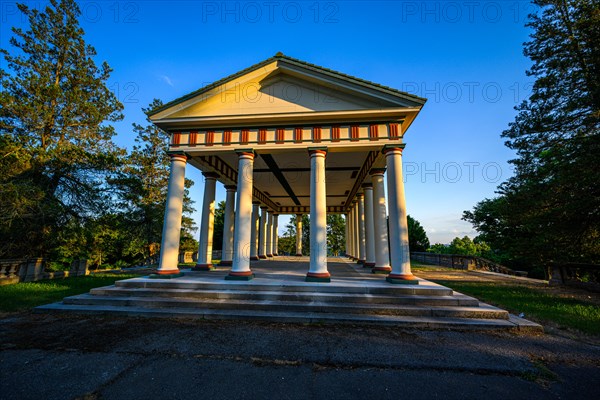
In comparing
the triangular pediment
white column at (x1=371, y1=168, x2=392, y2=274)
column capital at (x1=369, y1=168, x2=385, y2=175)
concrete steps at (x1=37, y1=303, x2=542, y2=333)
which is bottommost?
concrete steps at (x1=37, y1=303, x2=542, y2=333)

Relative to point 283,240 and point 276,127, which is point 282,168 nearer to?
point 276,127

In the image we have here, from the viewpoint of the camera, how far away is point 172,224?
29.7ft

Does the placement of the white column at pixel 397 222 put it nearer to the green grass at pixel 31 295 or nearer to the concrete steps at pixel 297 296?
the concrete steps at pixel 297 296

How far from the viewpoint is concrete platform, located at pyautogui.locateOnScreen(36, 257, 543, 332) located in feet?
19.3

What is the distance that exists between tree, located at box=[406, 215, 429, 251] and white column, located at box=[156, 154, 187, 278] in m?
37.0

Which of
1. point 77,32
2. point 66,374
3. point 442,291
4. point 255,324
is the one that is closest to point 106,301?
point 66,374

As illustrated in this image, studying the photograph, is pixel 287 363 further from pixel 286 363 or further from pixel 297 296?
pixel 297 296

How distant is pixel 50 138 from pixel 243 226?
47.2 ft

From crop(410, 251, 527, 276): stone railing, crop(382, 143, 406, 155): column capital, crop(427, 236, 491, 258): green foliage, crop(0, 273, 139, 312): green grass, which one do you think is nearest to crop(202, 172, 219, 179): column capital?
crop(0, 273, 139, 312): green grass

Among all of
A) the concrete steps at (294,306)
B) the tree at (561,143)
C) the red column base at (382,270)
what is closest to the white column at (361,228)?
the red column base at (382,270)

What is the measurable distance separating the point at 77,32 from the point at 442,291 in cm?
2415

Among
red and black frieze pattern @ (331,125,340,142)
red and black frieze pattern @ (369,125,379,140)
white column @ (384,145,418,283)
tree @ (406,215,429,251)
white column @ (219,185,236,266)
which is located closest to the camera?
white column @ (384,145,418,283)

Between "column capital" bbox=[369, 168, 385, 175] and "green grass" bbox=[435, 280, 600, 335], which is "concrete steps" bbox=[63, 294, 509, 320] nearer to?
"green grass" bbox=[435, 280, 600, 335]

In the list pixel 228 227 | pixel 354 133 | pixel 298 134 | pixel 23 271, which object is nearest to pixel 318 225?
pixel 298 134
